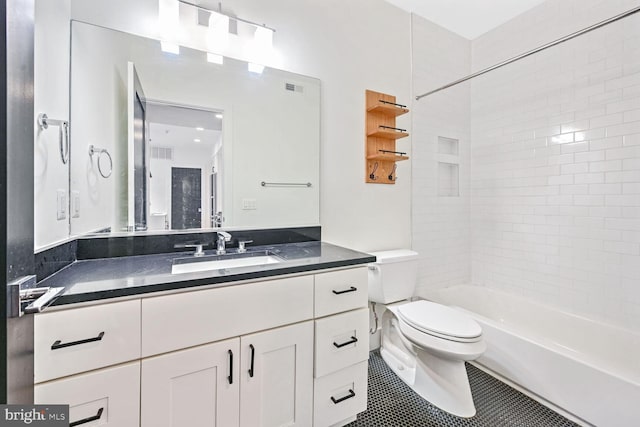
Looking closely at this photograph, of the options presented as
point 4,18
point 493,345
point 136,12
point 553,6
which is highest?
point 553,6

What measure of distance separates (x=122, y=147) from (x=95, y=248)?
0.51 m

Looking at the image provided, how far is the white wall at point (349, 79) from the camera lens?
70.6 inches

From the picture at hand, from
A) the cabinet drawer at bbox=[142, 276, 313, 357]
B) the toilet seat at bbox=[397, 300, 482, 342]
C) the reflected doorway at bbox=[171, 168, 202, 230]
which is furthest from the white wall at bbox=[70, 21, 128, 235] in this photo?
the toilet seat at bbox=[397, 300, 482, 342]

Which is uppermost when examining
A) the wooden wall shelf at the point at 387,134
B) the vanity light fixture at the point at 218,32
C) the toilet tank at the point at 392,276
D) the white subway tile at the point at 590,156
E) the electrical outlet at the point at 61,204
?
the vanity light fixture at the point at 218,32

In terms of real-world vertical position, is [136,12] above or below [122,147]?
above

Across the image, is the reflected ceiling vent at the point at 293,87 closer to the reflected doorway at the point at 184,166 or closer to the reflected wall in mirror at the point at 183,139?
the reflected wall in mirror at the point at 183,139

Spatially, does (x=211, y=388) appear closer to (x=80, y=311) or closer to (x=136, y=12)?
(x=80, y=311)

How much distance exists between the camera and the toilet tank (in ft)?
6.16

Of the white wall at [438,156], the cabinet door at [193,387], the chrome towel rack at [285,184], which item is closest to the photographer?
Result: the cabinet door at [193,387]

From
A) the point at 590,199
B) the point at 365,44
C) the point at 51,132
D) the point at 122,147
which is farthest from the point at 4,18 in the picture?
the point at 590,199

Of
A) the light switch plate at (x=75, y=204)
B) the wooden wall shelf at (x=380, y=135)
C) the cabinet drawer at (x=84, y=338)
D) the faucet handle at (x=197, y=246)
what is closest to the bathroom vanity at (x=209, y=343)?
the cabinet drawer at (x=84, y=338)

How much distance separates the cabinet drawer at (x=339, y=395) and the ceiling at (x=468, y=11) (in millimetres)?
2585

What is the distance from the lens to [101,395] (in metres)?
0.85

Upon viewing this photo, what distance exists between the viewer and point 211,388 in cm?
103
